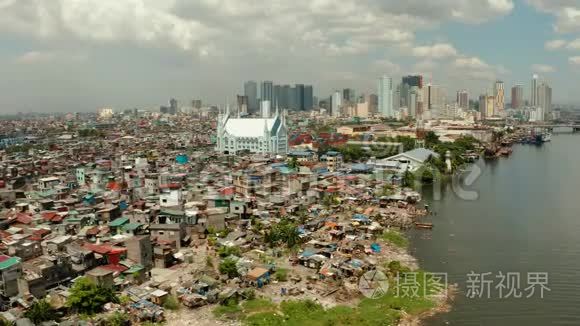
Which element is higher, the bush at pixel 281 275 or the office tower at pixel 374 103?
the office tower at pixel 374 103

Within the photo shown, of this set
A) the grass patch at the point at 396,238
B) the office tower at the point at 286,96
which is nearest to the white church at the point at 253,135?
the grass patch at the point at 396,238

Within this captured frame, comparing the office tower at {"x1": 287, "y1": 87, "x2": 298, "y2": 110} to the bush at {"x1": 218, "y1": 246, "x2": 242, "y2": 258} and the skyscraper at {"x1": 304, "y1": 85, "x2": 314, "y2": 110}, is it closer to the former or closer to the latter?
the skyscraper at {"x1": 304, "y1": 85, "x2": 314, "y2": 110}

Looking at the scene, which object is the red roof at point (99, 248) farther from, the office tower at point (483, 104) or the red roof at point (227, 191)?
the office tower at point (483, 104)

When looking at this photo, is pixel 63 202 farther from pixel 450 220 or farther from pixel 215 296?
pixel 450 220

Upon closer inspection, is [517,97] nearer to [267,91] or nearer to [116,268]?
[267,91]

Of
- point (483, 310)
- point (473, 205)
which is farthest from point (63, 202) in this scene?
point (473, 205)

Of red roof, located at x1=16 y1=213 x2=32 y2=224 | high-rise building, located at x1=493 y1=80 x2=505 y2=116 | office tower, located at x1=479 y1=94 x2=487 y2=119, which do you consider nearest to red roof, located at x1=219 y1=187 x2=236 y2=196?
red roof, located at x1=16 y1=213 x2=32 y2=224
